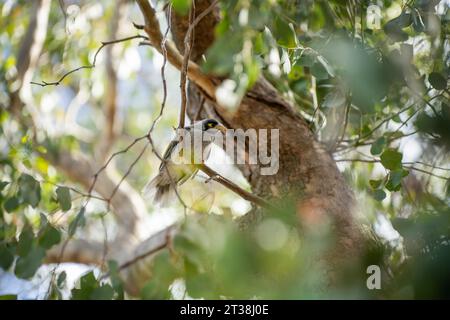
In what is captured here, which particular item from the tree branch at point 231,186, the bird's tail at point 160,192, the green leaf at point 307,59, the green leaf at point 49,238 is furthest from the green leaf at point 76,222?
the green leaf at point 307,59

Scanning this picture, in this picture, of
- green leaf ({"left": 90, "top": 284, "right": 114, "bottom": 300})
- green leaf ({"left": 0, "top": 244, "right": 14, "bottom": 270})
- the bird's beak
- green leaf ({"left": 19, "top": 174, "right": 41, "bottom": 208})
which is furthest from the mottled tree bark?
green leaf ({"left": 0, "top": 244, "right": 14, "bottom": 270})

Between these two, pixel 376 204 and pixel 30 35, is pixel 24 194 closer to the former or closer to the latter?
pixel 376 204

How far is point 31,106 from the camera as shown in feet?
16.7

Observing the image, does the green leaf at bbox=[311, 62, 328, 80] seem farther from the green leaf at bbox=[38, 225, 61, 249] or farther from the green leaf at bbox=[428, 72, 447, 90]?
the green leaf at bbox=[38, 225, 61, 249]

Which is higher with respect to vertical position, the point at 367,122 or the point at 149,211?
the point at 149,211

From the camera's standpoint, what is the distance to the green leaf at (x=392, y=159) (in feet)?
7.16

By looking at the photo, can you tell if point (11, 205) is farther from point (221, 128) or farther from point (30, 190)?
point (221, 128)

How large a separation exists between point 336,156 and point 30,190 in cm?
178

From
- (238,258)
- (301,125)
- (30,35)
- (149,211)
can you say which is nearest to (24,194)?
(301,125)

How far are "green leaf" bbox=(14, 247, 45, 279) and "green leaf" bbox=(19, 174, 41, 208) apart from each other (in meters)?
0.30

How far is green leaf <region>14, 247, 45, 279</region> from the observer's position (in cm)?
265

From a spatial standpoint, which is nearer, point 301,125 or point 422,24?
point 422,24
